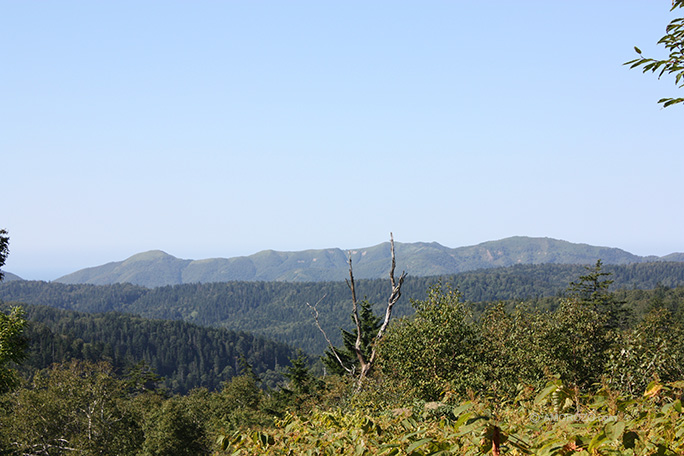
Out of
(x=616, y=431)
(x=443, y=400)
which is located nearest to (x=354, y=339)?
(x=443, y=400)

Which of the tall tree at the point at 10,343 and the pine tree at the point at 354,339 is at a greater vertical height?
the tall tree at the point at 10,343

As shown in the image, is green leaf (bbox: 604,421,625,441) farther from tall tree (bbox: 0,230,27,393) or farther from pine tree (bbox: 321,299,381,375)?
→ pine tree (bbox: 321,299,381,375)

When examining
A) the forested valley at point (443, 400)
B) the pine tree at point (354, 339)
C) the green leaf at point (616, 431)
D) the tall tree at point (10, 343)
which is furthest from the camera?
the pine tree at point (354, 339)

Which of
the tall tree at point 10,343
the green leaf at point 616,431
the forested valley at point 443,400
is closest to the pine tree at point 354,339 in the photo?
the forested valley at point 443,400

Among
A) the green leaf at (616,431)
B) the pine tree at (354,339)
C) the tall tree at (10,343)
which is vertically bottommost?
the pine tree at (354,339)

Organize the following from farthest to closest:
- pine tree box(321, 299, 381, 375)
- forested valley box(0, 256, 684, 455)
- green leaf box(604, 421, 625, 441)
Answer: pine tree box(321, 299, 381, 375) → forested valley box(0, 256, 684, 455) → green leaf box(604, 421, 625, 441)

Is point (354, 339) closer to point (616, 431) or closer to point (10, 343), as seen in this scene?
point (10, 343)

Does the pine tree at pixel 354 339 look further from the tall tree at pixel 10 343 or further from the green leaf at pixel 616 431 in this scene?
the green leaf at pixel 616 431

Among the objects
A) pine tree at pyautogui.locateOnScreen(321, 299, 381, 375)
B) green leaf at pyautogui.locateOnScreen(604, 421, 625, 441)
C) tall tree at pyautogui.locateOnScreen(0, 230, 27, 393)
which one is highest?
green leaf at pyautogui.locateOnScreen(604, 421, 625, 441)

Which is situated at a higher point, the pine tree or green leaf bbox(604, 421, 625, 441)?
green leaf bbox(604, 421, 625, 441)

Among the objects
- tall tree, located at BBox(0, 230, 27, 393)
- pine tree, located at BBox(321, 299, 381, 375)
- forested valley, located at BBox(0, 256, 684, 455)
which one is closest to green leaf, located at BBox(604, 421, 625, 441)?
forested valley, located at BBox(0, 256, 684, 455)

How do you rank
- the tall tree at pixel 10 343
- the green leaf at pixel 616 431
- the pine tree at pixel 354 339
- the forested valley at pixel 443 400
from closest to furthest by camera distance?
the green leaf at pixel 616 431 < the forested valley at pixel 443 400 < the tall tree at pixel 10 343 < the pine tree at pixel 354 339

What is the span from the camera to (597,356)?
101 ft

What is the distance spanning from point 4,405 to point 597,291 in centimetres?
7261
